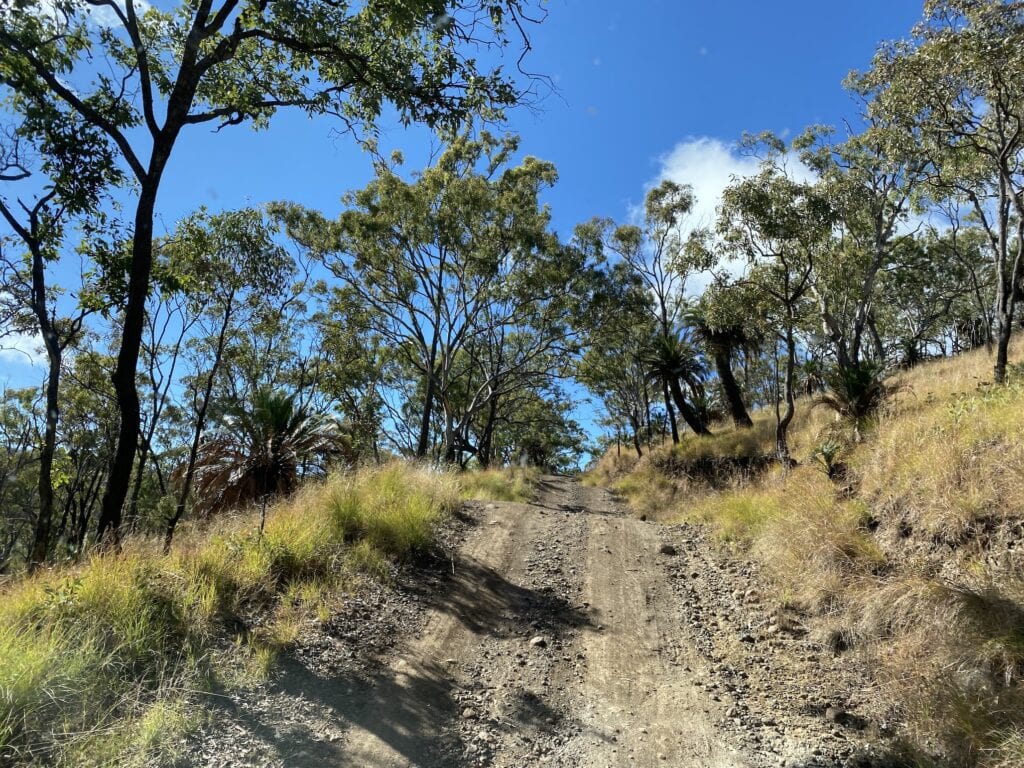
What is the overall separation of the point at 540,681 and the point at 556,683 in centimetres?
13

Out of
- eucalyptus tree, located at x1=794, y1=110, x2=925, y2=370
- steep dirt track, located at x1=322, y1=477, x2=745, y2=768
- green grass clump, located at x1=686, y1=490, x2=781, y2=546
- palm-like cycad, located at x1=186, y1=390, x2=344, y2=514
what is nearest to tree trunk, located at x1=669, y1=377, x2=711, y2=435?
eucalyptus tree, located at x1=794, y1=110, x2=925, y2=370

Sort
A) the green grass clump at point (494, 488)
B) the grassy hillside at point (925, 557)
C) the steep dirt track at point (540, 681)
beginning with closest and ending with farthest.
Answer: the grassy hillside at point (925, 557)
the steep dirt track at point (540, 681)
the green grass clump at point (494, 488)

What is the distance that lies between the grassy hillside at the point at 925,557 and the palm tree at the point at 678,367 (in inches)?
537

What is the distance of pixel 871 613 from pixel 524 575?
12.3 ft

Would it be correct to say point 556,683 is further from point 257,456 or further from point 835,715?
point 257,456

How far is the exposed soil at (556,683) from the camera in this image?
138 inches

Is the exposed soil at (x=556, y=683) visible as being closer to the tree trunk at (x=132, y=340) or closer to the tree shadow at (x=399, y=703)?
the tree shadow at (x=399, y=703)

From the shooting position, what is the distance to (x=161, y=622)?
4055mm

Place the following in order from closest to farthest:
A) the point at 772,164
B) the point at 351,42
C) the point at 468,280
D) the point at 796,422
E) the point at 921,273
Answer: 1. the point at 351,42
2. the point at 772,164
3. the point at 796,422
4. the point at 468,280
5. the point at 921,273

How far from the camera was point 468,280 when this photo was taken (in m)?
19.2

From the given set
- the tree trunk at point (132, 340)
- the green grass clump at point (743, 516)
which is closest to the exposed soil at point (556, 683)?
the green grass clump at point (743, 516)

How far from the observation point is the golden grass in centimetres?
293

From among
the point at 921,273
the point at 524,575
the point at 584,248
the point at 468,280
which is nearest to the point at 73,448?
the point at 468,280

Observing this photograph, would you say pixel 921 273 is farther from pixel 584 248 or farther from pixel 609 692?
pixel 609 692
